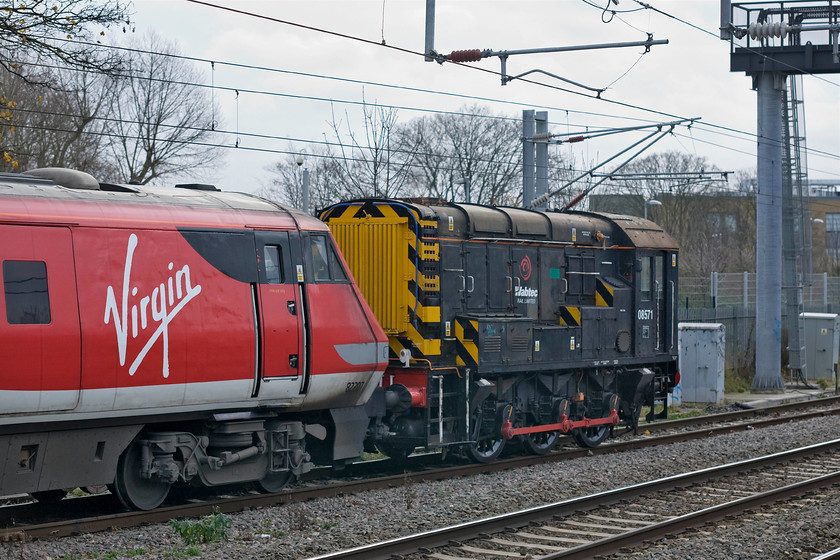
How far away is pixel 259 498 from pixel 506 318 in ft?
16.5

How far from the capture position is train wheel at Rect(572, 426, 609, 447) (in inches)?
668

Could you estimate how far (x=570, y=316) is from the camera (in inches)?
650

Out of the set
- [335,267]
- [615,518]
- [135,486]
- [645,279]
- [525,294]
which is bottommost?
[615,518]

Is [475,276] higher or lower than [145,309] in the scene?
higher

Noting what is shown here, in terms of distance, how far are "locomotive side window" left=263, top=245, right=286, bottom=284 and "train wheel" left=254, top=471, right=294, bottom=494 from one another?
7.99 ft

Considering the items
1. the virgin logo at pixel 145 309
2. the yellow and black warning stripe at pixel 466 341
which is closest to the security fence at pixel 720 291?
the yellow and black warning stripe at pixel 466 341

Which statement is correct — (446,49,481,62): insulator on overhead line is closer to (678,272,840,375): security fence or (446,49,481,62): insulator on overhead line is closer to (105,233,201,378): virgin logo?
(105,233,201,378): virgin logo

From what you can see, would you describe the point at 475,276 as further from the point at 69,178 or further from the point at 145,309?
the point at 69,178

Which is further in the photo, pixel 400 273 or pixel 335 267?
pixel 400 273

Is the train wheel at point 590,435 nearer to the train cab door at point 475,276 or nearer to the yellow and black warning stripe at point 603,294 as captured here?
the yellow and black warning stripe at point 603,294

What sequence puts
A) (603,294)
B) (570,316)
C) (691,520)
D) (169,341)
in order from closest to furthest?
(169,341), (691,520), (570,316), (603,294)

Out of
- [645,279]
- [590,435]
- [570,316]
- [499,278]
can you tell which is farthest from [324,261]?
[645,279]

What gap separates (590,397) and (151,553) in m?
9.81

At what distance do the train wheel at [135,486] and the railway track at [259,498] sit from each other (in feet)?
0.67
